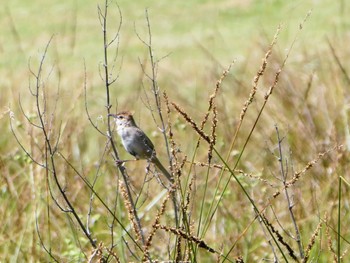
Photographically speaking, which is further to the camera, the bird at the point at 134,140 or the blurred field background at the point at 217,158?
the bird at the point at 134,140

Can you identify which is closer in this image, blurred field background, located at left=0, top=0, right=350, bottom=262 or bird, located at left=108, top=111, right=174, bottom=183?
blurred field background, located at left=0, top=0, right=350, bottom=262

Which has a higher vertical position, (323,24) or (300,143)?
(323,24)

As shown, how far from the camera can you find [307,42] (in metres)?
12.4

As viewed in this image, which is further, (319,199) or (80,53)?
(80,53)

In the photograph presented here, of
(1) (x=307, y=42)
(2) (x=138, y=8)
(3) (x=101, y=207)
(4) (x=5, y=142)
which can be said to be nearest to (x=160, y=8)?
(2) (x=138, y=8)

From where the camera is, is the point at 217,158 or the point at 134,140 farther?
the point at 217,158

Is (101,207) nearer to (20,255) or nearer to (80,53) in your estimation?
(20,255)

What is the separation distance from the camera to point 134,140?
15.3ft

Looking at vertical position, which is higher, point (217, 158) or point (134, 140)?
point (217, 158)

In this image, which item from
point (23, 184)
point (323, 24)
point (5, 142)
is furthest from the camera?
point (323, 24)

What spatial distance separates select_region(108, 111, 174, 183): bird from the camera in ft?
14.8

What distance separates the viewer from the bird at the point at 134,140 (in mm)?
4496

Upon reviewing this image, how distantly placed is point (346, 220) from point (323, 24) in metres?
9.81

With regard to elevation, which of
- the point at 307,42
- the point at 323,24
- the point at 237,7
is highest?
the point at 237,7
